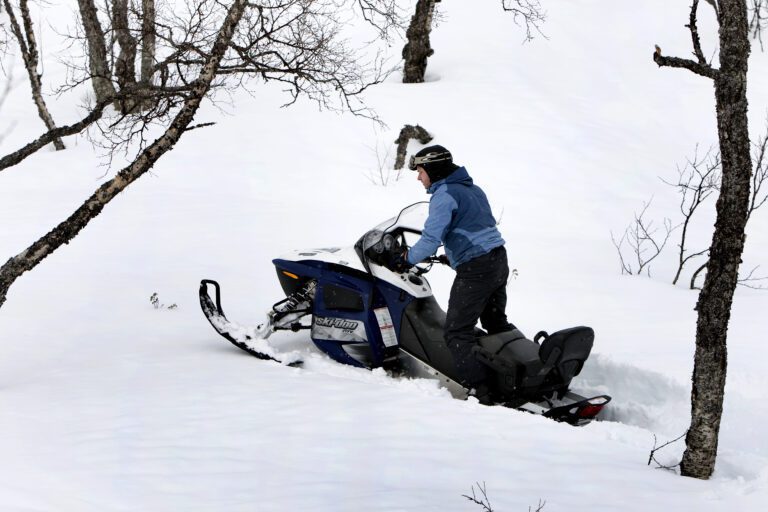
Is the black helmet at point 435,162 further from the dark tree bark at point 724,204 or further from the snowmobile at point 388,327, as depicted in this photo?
the dark tree bark at point 724,204

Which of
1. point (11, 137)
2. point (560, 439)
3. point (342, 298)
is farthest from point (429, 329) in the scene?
point (11, 137)

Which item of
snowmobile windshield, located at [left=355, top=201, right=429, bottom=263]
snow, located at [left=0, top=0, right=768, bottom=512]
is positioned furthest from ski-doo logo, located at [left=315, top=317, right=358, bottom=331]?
snowmobile windshield, located at [left=355, top=201, right=429, bottom=263]

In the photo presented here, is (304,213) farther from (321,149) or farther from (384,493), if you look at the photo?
(384,493)

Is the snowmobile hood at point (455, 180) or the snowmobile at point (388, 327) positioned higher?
the snowmobile hood at point (455, 180)

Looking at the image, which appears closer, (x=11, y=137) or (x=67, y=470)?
(x=67, y=470)

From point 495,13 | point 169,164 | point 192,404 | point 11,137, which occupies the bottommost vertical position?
point 192,404

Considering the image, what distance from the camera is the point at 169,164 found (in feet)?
41.4

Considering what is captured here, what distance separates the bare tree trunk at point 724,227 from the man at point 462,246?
1.77 m

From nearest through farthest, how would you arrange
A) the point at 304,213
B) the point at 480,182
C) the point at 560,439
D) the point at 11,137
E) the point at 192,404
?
1. the point at 560,439
2. the point at 192,404
3. the point at 304,213
4. the point at 480,182
5. the point at 11,137

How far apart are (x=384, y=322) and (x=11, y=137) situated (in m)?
12.0

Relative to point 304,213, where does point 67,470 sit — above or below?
below

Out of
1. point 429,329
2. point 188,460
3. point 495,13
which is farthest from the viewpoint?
point 495,13

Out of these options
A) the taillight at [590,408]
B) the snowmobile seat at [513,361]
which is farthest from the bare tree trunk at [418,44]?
the taillight at [590,408]

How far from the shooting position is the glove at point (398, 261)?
5.38 metres
